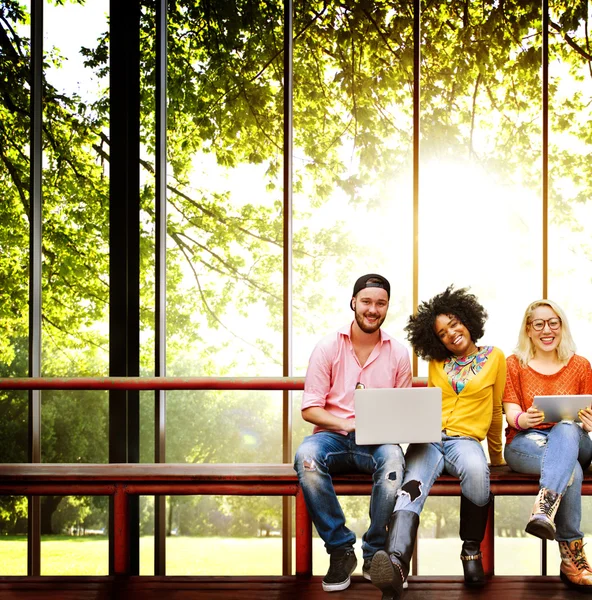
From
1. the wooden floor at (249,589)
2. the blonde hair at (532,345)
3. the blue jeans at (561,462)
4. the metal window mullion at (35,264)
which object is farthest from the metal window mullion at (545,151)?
the metal window mullion at (35,264)

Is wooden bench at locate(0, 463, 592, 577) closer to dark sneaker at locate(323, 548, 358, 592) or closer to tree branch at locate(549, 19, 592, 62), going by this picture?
dark sneaker at locate(323, 548, 358, 592)

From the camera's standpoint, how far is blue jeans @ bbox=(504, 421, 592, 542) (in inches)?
90.9

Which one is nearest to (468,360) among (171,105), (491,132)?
(491,132)

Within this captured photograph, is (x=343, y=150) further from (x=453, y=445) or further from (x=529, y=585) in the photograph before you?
(x=529, y=585)

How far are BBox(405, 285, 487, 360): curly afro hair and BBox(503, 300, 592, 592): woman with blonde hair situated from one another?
21cm

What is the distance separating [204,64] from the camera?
3967mm

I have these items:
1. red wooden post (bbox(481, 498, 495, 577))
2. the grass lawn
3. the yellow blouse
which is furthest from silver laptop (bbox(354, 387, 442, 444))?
the grass lawn

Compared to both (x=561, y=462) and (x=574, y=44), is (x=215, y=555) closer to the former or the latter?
(x=561, y=462)

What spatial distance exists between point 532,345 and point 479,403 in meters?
0.42

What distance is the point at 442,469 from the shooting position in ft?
8.20

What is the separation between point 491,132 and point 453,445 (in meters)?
2.19

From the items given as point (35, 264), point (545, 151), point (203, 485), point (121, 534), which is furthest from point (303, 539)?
point (545, 151)

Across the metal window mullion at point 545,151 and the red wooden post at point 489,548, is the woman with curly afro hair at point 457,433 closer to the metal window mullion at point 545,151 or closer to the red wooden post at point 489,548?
the red wooden post at point 489,548

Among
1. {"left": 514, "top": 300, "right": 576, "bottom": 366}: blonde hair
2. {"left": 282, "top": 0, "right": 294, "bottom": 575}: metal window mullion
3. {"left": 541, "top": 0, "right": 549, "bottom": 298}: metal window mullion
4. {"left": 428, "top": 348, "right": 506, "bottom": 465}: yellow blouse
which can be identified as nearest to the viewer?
{"left": 428, "top": 348, "right": 506, "bottom": 465}: yellow blouse
